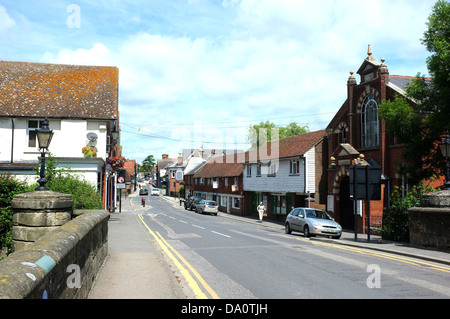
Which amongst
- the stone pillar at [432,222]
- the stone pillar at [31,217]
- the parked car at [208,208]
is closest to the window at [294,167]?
the parked car at [208,208]

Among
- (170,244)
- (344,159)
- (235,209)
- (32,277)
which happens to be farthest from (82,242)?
(235,209)

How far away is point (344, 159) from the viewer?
2919 centimetres

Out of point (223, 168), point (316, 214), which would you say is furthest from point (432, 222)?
point (223, 168)

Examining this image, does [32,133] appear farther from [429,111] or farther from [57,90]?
[429,111]

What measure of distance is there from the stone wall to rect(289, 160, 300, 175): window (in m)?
28.9

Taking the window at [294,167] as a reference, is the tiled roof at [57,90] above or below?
above

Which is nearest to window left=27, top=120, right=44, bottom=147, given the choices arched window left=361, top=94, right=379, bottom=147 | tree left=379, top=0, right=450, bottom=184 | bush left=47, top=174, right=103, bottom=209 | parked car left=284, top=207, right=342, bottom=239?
bush left=47, top=174, right=103, bottom=209

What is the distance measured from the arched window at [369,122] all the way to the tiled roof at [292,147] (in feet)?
20.9

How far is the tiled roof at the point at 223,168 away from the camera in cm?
5141

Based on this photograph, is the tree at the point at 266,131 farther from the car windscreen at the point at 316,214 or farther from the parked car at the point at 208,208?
the car windscreen at the point at 316,214

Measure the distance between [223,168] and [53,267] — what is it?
5271cm

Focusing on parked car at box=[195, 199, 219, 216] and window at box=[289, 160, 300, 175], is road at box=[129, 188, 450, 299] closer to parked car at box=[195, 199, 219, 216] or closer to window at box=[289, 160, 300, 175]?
window at box=[289, 160, 300, 175]

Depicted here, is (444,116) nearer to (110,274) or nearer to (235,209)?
(110,274)
